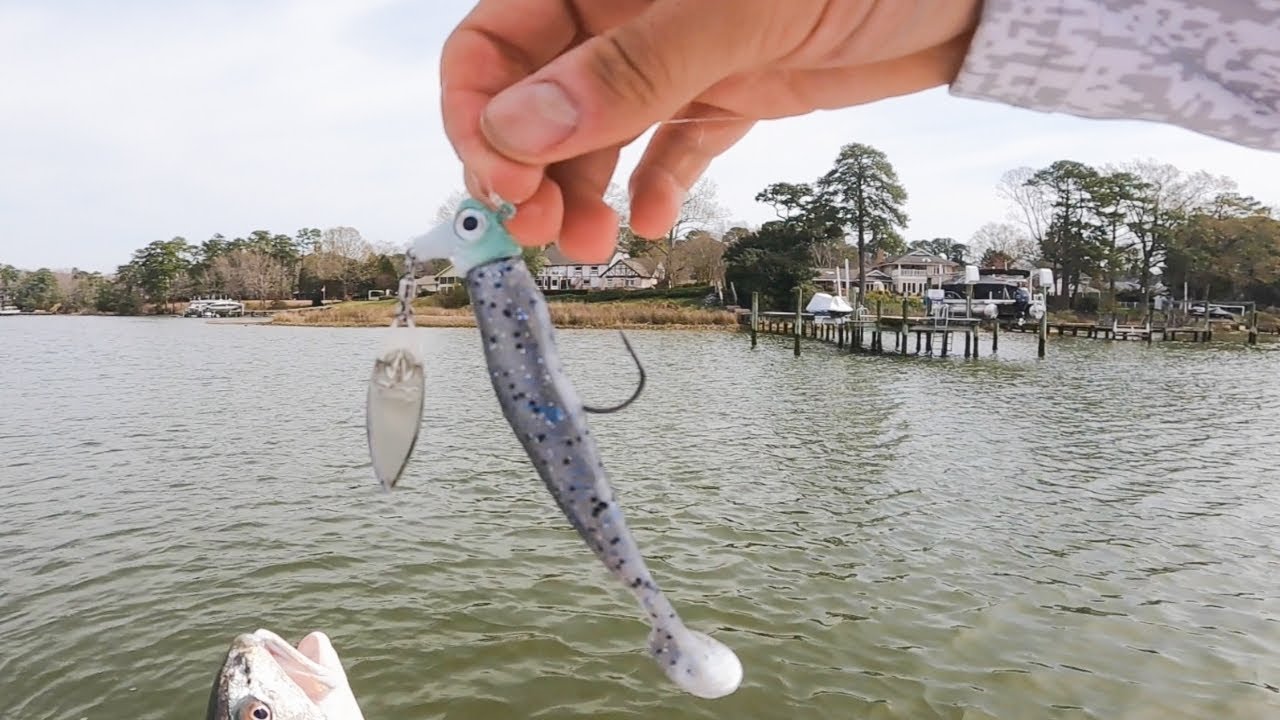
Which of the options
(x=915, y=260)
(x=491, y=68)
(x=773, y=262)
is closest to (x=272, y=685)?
(x=491, y=68)

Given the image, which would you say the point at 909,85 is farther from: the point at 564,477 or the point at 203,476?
the point at 203,476

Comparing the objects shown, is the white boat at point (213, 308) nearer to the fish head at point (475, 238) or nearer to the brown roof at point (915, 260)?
the brown roof at point (915, 260)

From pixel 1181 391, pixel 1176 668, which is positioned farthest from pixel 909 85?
pixel 1181 391

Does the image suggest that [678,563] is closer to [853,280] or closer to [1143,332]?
[1143,332]

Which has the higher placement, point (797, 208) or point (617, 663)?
point (797, 208)

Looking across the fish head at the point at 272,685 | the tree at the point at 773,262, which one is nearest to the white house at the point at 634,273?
the tree at the point at 773,262

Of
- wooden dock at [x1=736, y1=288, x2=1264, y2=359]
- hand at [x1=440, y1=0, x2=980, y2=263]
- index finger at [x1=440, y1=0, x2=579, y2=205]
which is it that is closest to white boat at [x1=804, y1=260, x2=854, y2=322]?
wooden dock at [x1=736, y1=288, x2=1264, y2=359]

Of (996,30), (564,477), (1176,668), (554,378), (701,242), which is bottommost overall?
(1176,668)
